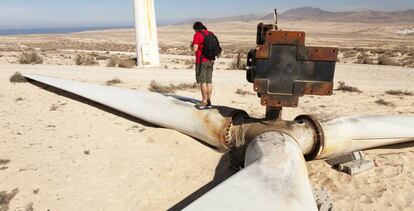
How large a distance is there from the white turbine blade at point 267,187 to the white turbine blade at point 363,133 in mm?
Result: 1058

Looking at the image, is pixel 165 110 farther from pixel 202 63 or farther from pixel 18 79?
pixel 18 79

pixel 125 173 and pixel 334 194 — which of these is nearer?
pixel 334 194

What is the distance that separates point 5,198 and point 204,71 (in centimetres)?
374

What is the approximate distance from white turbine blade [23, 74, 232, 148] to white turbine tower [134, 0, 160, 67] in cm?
903

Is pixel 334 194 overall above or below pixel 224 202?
below

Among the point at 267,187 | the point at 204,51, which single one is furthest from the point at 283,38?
the point at 204,51

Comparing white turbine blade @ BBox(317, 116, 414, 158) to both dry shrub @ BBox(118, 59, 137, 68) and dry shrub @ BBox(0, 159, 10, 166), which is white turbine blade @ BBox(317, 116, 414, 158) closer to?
dry shrub @ BBox(0, 159, 10, 166)

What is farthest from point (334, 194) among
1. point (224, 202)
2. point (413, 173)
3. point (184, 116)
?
point (184, 116)

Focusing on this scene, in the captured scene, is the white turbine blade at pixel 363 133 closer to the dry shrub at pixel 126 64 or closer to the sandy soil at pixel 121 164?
the sandy soil at pixel 121 164

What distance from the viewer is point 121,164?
594 cm

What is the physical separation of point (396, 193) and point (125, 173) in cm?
410

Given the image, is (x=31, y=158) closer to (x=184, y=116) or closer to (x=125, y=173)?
(x=125, y=173)

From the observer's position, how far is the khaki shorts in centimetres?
647

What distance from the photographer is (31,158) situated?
238 inches
